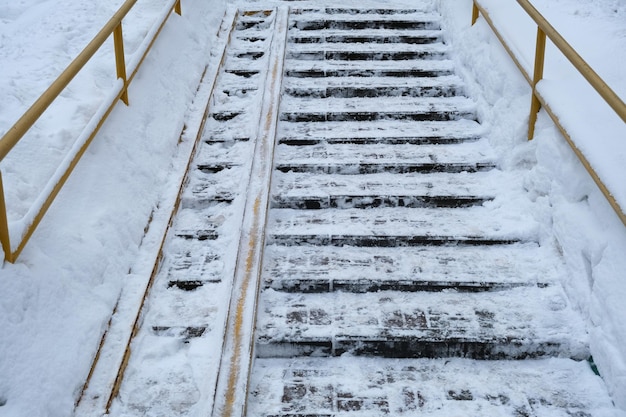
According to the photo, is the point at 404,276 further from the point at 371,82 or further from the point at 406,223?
the point at 371,82

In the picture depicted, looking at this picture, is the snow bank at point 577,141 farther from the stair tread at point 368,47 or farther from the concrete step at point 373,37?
the concrete step at point 373,37

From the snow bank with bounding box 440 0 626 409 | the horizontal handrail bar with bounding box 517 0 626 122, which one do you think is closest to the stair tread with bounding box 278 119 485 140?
the snow bank with bounding box 440 0 626 409

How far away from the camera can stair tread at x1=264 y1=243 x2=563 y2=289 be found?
5125mm

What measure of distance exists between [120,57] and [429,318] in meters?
3.61

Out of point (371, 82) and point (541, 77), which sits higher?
point (541, 77)

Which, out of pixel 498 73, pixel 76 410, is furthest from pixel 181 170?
pixel 498 73

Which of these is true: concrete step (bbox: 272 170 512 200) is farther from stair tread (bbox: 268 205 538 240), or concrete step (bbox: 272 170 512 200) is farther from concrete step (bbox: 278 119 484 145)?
concrete step (bbox: 278 119 484 145)

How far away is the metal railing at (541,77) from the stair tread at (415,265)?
0.81m

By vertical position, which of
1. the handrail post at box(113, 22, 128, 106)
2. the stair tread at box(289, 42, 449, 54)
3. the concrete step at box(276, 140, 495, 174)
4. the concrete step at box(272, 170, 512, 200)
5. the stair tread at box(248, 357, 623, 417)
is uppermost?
the handrail post at box(113, 22, 128, 106)

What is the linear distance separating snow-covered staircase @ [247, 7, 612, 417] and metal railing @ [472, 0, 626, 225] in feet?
2.40

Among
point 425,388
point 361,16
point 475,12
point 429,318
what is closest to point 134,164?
point 429,318

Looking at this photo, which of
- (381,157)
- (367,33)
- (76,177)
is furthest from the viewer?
(367,33)

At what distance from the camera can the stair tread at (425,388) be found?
4156 mm

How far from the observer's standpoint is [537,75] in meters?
6.00
